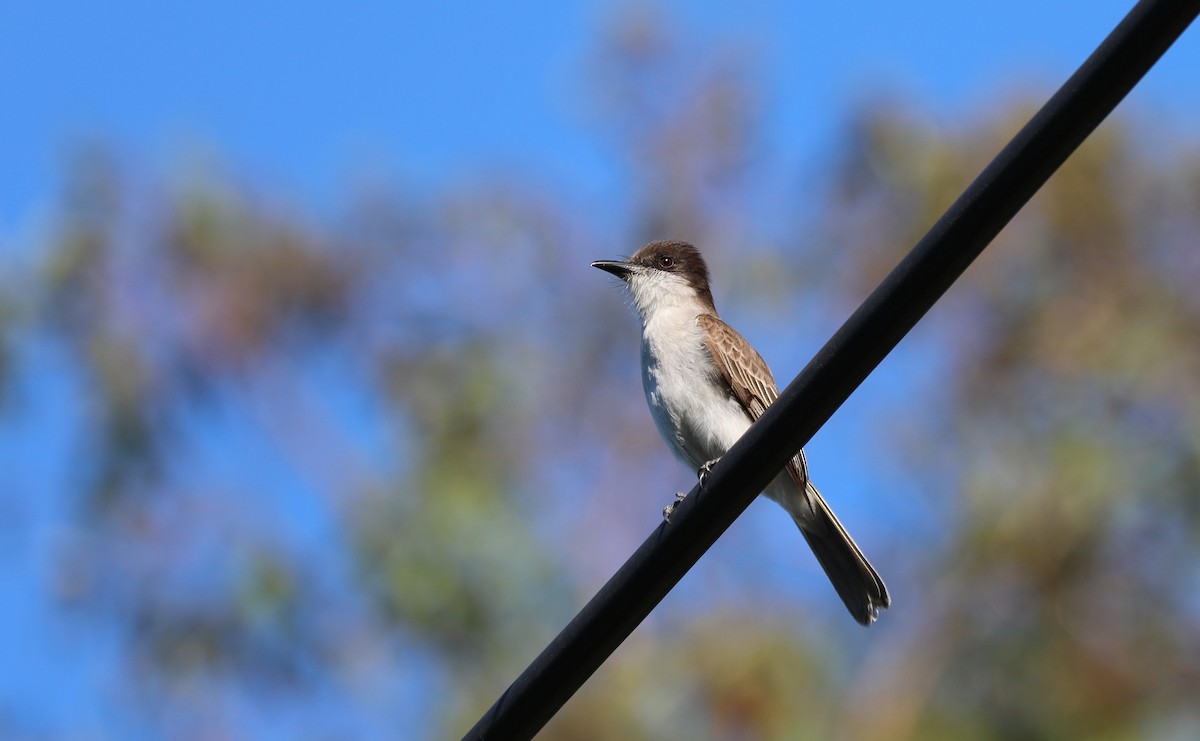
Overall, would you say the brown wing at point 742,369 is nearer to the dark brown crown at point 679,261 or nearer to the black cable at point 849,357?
the dark brown crown at point 679,261

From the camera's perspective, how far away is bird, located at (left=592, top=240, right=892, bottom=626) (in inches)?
233

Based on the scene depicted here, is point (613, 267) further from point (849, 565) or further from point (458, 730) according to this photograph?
point (458, 730)

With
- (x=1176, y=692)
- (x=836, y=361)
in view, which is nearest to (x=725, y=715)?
(x=1176, y=692)

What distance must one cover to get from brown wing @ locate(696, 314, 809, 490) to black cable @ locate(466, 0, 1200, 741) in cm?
320

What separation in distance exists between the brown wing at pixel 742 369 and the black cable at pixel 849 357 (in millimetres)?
3197

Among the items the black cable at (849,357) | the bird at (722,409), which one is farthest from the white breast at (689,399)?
the black cable at (849,357)

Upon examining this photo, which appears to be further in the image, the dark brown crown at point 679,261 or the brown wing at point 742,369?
the dark brown crown at point 679,261

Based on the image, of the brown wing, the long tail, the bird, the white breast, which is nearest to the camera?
the long tail

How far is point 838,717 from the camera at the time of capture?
10836 mm

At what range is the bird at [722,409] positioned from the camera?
19.4 feet

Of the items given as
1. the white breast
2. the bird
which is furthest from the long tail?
the white breast

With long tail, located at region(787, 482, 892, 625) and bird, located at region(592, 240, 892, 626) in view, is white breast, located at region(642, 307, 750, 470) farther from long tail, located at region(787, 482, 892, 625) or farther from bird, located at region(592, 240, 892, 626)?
long tail, located at region(787, 482, 892, 625)

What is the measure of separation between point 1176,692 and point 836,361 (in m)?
9.20

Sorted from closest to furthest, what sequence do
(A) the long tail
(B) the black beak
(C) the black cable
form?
(C) the black cable
(A) the long tail
(B) the black beak
